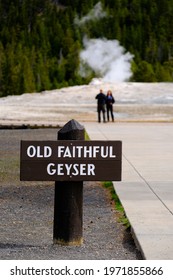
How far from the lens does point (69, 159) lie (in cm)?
836

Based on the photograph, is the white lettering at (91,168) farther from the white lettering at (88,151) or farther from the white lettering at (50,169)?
the white lettering at (50,169)

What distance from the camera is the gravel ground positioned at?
28.3ft

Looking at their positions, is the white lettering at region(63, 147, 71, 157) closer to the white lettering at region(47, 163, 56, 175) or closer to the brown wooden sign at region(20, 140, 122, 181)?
the brown wooden sign at region(20, 140, 122, 181)

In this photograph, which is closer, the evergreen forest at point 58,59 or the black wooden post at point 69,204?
the black wooden post at point 69,204

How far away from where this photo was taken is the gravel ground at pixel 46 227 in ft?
28.3

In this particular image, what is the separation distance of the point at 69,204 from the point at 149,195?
455cm

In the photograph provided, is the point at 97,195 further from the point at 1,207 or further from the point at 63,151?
the point at 63,151

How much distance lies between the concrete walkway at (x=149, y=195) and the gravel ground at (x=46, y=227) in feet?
0.69

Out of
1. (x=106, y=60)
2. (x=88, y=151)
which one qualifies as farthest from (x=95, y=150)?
(x=106, y=60)

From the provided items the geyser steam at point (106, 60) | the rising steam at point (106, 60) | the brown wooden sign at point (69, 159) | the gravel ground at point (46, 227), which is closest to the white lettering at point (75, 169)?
the brown wooden sign at point (69, 159)

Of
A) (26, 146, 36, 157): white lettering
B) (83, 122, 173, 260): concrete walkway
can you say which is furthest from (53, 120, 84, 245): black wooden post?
(83, 122, 173, 260): concrete walkway

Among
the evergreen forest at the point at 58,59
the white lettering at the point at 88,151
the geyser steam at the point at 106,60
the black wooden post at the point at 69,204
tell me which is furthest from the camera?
the evergreen forest at the point at 58,59

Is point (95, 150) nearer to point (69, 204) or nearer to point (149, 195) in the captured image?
point (69, 204)

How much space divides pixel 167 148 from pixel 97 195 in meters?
9.98
